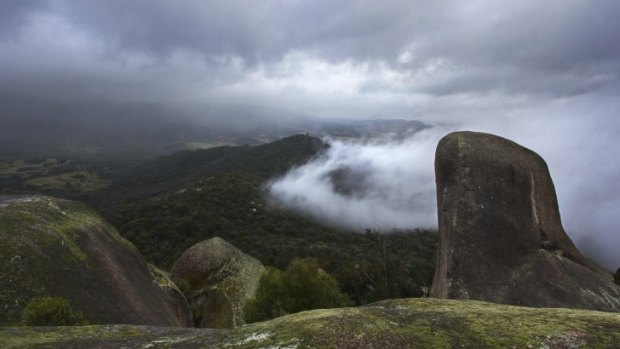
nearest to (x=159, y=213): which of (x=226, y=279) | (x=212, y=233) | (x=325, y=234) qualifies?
(x=212, y=233)

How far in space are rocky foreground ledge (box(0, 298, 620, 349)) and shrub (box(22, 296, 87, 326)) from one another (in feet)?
14.7

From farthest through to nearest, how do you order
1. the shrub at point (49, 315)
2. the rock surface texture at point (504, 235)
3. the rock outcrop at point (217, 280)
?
the rock outcrop at point (217, 280), the rock surface texture at point (504, 235), the shrub at point (49, 315)

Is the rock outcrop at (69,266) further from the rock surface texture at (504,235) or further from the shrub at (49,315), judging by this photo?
the rock surface texture at (504,235)

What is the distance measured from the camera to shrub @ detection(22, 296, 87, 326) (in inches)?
502

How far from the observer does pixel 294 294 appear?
33.2 metres

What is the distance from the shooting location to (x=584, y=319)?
25.4 ft

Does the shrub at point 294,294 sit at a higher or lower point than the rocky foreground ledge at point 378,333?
lower

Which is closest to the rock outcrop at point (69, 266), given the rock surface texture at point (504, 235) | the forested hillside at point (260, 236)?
the rock surface texture at point (504, 235)

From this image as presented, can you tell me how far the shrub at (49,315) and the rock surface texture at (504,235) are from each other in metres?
18.2

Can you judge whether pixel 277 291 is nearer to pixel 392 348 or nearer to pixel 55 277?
pixel 55 277

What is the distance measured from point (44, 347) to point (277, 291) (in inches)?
1065

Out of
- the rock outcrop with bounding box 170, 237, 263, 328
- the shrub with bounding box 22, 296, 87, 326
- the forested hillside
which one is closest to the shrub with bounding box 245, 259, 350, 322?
the rock outcrop with bounding box 170, 237, 263, 328

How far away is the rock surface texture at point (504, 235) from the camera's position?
20.3 m

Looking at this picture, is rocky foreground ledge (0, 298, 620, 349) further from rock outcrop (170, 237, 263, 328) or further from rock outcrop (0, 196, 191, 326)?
rock outcrop (170, 237, 263, 328)
